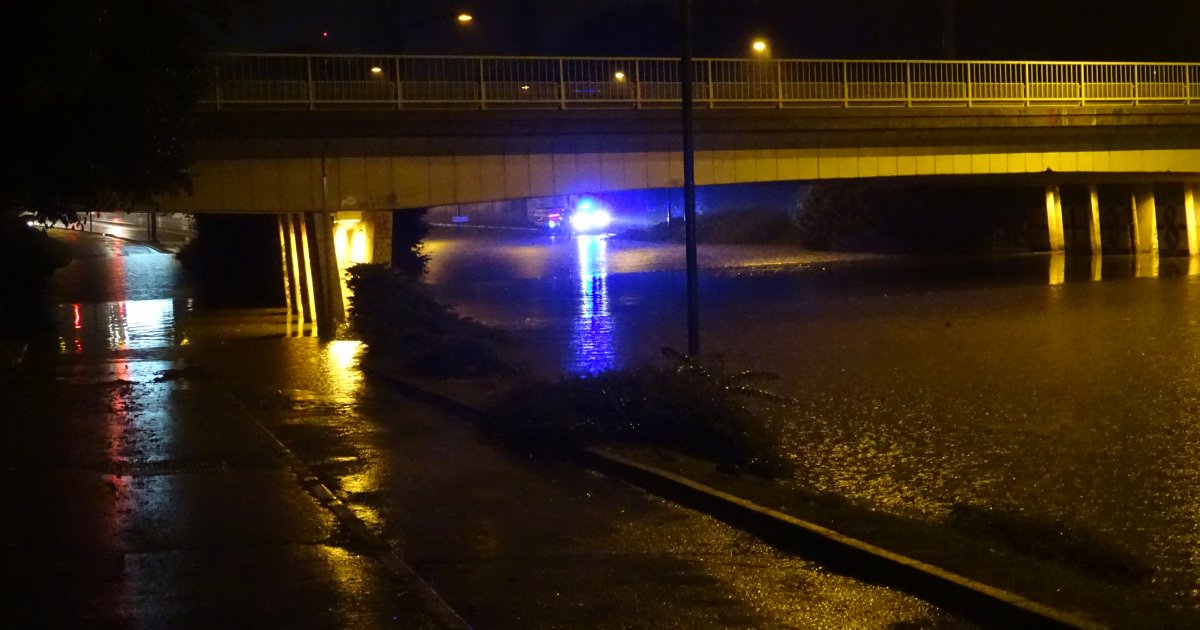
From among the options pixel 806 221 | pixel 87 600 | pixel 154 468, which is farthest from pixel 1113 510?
pixel 806 221

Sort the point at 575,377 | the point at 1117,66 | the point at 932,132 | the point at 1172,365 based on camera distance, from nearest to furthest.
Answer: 1. the point at 575,377
2. the point at 1172,365
3. the point at 932,132
4. the point at 1117,66

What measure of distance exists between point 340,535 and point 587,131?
70.3 ft

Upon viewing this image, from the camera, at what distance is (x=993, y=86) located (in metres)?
35.3

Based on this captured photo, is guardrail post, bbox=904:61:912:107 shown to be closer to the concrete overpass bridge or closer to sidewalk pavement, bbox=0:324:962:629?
the concrete overpass bridge

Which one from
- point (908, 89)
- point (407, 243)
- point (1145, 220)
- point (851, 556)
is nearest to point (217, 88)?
point (407, 243)

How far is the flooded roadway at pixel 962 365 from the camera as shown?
407 inches

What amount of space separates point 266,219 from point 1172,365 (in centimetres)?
3345

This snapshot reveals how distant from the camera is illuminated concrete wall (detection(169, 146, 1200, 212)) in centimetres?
2716

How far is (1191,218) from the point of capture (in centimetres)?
4531

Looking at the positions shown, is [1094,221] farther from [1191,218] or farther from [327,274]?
[327,274]

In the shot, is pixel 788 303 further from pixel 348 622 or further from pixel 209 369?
pixel 348 622

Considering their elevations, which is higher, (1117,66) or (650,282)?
(1117,66)

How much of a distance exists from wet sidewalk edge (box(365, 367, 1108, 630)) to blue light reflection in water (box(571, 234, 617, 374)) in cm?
537

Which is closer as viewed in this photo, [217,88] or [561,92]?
[217,88]
